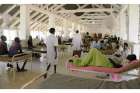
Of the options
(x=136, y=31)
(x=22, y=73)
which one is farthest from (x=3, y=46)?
(x=136, y=31)

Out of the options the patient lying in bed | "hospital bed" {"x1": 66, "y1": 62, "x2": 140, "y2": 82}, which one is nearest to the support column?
the patient lying in bed

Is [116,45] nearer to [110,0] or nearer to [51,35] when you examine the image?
[51,35]

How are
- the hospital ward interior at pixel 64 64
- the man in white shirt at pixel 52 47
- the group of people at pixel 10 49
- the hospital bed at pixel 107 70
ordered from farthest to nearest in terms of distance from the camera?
the group of people at pixel 10 49, the man in white shirt at pixel 52 47, the hospital bed at pixel 107 70, the hospital ward interior at pixel 64 64

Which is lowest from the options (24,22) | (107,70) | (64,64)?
(64,64)

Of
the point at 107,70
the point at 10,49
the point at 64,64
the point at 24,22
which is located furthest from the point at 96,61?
the point at 24,22

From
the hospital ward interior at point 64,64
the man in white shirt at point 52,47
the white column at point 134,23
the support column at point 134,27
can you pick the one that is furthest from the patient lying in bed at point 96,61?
the white column at point 134,23

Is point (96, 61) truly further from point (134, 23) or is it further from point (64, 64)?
point (134, 23)

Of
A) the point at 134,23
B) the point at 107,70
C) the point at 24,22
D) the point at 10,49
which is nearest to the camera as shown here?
the point at 107,70

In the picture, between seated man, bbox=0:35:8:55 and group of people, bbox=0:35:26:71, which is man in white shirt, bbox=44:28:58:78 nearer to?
group of people, bbox=0:35:26:71

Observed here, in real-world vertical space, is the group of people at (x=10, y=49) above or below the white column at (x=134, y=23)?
below

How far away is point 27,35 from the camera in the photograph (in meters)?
5.46

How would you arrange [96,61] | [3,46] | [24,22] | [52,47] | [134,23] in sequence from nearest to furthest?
1. [96,61]
2. [52,47]
3. [3,46]
4. [134,23]
5. [24,22]

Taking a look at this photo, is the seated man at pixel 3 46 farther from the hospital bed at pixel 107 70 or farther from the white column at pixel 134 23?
the white column at pixel 134 23

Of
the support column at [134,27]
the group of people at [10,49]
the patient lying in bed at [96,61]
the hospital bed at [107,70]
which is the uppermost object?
the support column at [134,27]
